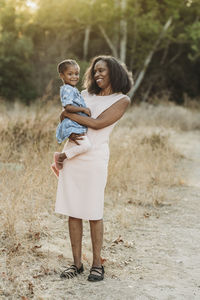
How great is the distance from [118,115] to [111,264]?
4.60 feet

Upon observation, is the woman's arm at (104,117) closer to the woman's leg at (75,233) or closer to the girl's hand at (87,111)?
the girl's hand at (87,111)

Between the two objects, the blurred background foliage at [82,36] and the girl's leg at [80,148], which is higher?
the blurred background foliage at [82,36]

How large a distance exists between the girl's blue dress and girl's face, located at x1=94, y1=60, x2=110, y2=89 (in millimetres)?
208

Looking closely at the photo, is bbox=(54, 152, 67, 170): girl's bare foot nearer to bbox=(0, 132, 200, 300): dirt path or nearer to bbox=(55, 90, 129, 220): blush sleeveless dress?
bbox=(55, 90, 129, 220): blush sleeveless dress

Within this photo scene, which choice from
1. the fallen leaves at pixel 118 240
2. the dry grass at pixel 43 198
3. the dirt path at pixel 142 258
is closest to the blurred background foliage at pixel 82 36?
the dry grass at pixel 43 198

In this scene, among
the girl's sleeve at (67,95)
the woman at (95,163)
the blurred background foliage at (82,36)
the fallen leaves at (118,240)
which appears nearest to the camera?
the girl's sleeve at (67,95)

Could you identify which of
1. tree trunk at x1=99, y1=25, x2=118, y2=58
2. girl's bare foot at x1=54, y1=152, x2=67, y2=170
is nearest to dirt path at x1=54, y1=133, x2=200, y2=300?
girl's bare foot at x1=54, y1=152, x2=67, y2=170

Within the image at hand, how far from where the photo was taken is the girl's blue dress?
3.13m

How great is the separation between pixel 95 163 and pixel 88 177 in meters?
0.12

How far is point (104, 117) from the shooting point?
10.6 ft

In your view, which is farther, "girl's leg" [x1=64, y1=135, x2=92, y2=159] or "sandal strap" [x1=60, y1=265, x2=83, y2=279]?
"sandal strap" [x1=60, y1=265, x2=83, y2=279]

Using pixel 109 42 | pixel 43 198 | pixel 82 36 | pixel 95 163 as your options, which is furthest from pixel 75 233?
pixel 82 36

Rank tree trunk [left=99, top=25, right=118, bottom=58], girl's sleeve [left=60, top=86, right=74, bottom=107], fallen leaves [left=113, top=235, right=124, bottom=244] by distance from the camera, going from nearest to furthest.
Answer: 1. girl's sleeve [left=60, top=86, right=74, bottom=107]
2. fallen leaves [left=113, top=235, right=124, bottom=244]
3. tree trunk [left=99, top=25, right=118, bottom=58]

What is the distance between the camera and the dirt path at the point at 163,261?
323cm
